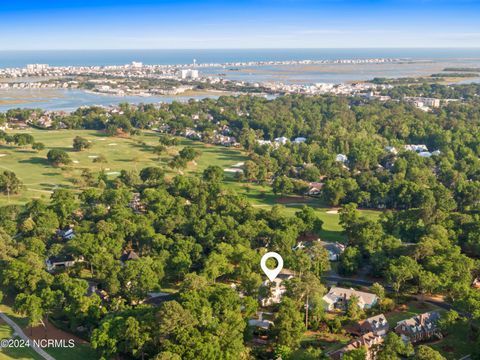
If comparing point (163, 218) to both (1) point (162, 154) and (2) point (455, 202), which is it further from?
(1) point (162, 154)

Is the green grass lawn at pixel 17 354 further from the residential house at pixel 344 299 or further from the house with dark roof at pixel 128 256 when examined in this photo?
the residential house at pixel 344 299

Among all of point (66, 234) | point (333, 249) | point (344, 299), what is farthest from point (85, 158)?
point (344, 299)

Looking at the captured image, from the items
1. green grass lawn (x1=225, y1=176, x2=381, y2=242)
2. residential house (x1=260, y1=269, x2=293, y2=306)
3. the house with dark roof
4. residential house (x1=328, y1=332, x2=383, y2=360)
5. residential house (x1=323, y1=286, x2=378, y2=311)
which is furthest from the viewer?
green grass lawn (x1=225, y1=176, x2=381, y2=242)

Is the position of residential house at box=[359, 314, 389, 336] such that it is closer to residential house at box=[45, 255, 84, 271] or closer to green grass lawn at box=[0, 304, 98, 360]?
green grass lawn at box=[0, 304, 98, 360]

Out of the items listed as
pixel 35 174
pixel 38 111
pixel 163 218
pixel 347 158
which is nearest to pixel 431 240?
pixel 163 218

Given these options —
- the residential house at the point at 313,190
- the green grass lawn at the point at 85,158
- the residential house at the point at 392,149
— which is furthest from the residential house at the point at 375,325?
the residential house at the point at 392,149

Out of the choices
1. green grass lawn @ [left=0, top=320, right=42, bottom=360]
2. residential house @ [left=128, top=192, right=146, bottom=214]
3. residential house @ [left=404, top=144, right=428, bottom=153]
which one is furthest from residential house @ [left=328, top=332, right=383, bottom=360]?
residential house @ [left=404, top=144, right=428, bottom=153]
